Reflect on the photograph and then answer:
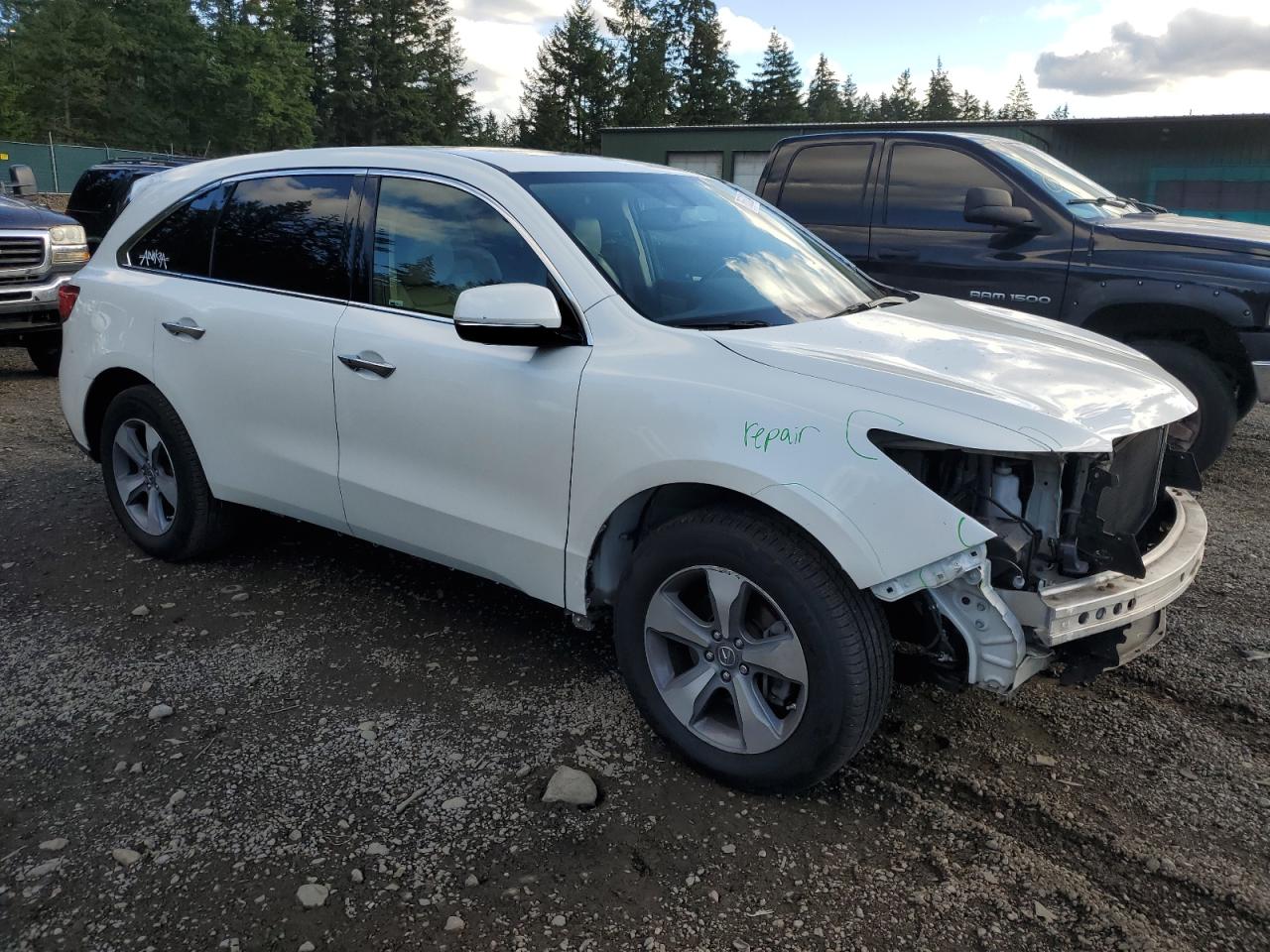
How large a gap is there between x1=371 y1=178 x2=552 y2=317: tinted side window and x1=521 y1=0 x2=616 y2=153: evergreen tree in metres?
65.3

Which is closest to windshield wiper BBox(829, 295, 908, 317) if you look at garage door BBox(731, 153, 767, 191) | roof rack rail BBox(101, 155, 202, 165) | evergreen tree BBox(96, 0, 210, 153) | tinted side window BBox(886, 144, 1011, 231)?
tinted side window BBox(886, 144, 1011, 231)

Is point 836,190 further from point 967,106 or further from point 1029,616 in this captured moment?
point 967,106

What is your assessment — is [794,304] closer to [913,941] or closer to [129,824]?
[913,941]

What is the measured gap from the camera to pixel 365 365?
11.4 feet

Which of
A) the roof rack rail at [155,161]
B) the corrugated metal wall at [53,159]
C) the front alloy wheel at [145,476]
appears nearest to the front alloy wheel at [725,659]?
the front alloy wheel at [145,476]

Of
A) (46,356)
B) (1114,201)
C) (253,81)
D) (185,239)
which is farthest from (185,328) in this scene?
(253,81)

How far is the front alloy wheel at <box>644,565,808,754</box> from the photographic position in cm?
270

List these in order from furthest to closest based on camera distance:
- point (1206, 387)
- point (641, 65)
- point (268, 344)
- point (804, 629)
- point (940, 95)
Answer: point (940, 95), point (641, 65), point (1206, 387), point (268, 344), point (804, 629)

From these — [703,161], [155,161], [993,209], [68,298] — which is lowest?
[68,298]

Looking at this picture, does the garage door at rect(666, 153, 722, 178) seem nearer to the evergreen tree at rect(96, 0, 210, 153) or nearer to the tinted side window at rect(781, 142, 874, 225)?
the tinted side window at rect(781, 142, 874, 225)

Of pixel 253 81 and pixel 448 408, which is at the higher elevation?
pixel 253 81

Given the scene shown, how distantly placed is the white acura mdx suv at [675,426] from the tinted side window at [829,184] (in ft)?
10.0

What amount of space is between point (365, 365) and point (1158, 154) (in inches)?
1067

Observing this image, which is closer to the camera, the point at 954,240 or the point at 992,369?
the point at 992,369
